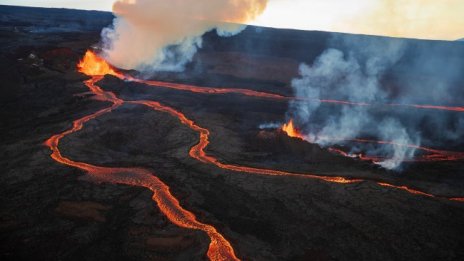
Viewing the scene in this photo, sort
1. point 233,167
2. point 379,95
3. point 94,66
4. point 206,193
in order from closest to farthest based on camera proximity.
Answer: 1. point 206,193
2. point 233,167
3. point 379,95
4. point 94,66

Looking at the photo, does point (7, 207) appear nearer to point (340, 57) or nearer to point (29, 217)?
point (29, 217)

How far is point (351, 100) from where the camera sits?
22203mm

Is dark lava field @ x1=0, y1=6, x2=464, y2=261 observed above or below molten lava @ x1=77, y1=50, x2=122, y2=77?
below

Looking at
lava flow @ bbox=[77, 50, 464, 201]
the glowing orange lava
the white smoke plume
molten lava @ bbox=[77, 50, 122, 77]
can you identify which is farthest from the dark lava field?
molten lava @ bbox=[77, 50, 122, 77]

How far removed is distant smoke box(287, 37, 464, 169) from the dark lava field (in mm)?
1959

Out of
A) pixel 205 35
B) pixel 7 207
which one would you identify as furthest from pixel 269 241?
pixel 205 35

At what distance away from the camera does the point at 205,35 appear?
4172 centimetres

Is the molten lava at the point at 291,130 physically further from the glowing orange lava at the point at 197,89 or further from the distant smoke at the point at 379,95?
the glowing orange lava at the point at 197,89

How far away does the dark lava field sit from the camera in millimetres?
7227

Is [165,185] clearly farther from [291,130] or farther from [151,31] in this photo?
[151,31]

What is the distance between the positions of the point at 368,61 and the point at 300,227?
94.8 feet

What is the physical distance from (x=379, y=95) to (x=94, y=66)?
21.1 metres

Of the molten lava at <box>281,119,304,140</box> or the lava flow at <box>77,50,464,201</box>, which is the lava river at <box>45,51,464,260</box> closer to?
the lava flow at <box>77,50,464,201</box>

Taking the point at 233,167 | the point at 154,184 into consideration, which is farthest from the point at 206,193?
the point at 233,167
